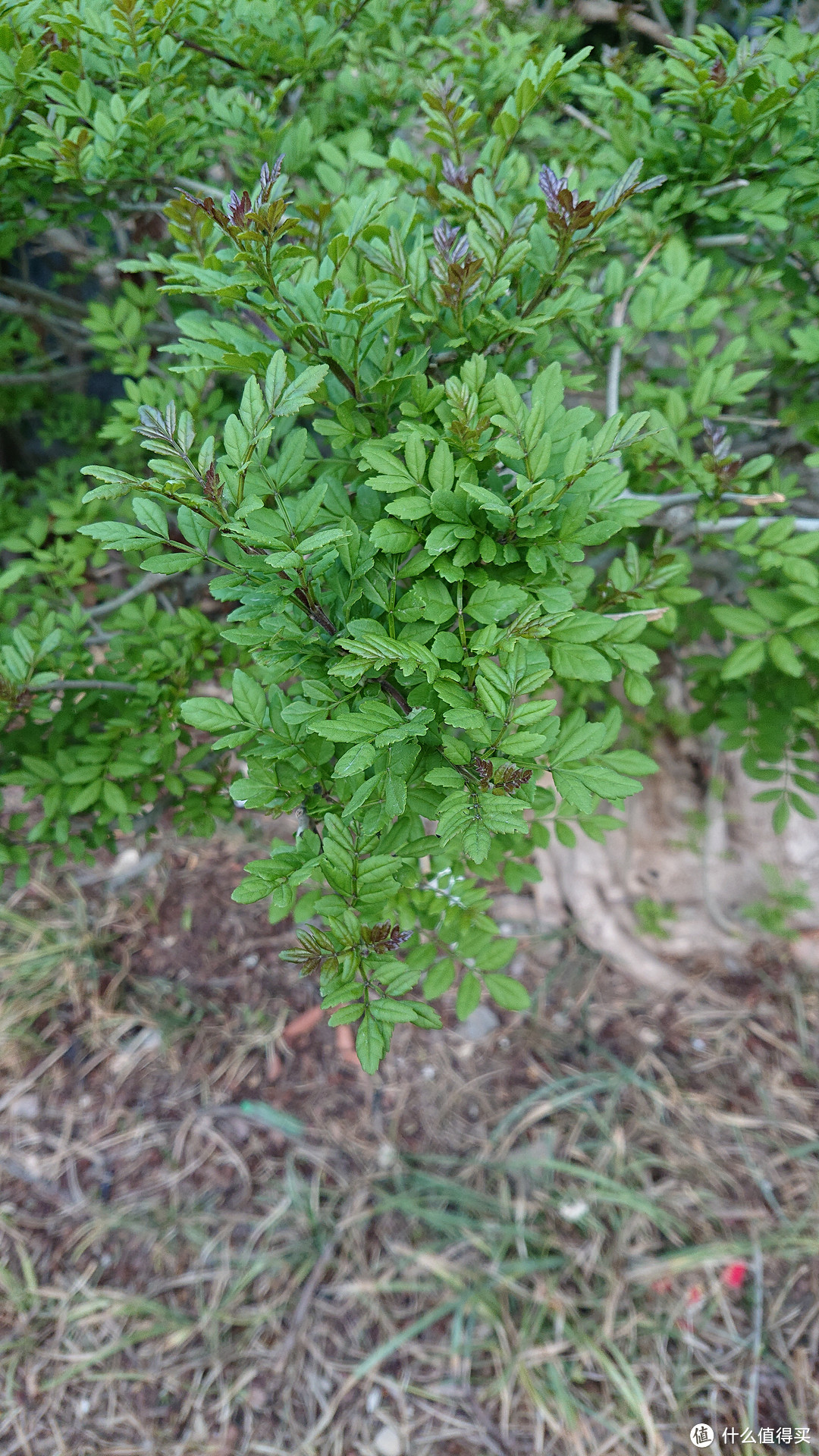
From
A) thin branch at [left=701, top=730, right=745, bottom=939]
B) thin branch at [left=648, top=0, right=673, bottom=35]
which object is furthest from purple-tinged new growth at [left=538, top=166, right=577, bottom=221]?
thin branch at [left=701, top=730, right=745, bottom=939]

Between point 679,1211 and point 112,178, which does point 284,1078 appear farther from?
point 112,178

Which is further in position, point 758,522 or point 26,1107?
point 26,1107

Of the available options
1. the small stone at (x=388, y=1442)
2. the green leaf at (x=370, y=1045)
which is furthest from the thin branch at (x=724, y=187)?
the small stone at (x=388, y=1442)

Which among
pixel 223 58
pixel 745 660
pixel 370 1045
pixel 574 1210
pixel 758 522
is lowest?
pixel 574 1210

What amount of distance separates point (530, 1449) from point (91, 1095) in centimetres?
166

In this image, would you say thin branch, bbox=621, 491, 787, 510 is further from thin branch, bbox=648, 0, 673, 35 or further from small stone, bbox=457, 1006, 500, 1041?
small stone, bbox=457, 1006, 500, 1041

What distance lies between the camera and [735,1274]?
232 cm

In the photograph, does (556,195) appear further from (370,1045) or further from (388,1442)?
Answer: (388,1442)

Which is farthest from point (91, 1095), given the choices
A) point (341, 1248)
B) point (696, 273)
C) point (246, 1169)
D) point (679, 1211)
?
point (696, 273)

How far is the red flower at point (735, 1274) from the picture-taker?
2.31m

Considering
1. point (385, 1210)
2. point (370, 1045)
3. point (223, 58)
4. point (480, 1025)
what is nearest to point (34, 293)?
point (223, 58)

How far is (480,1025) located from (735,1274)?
102 cm

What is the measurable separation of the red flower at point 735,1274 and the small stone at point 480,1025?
0.97 metres

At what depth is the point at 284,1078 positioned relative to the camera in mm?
2725
